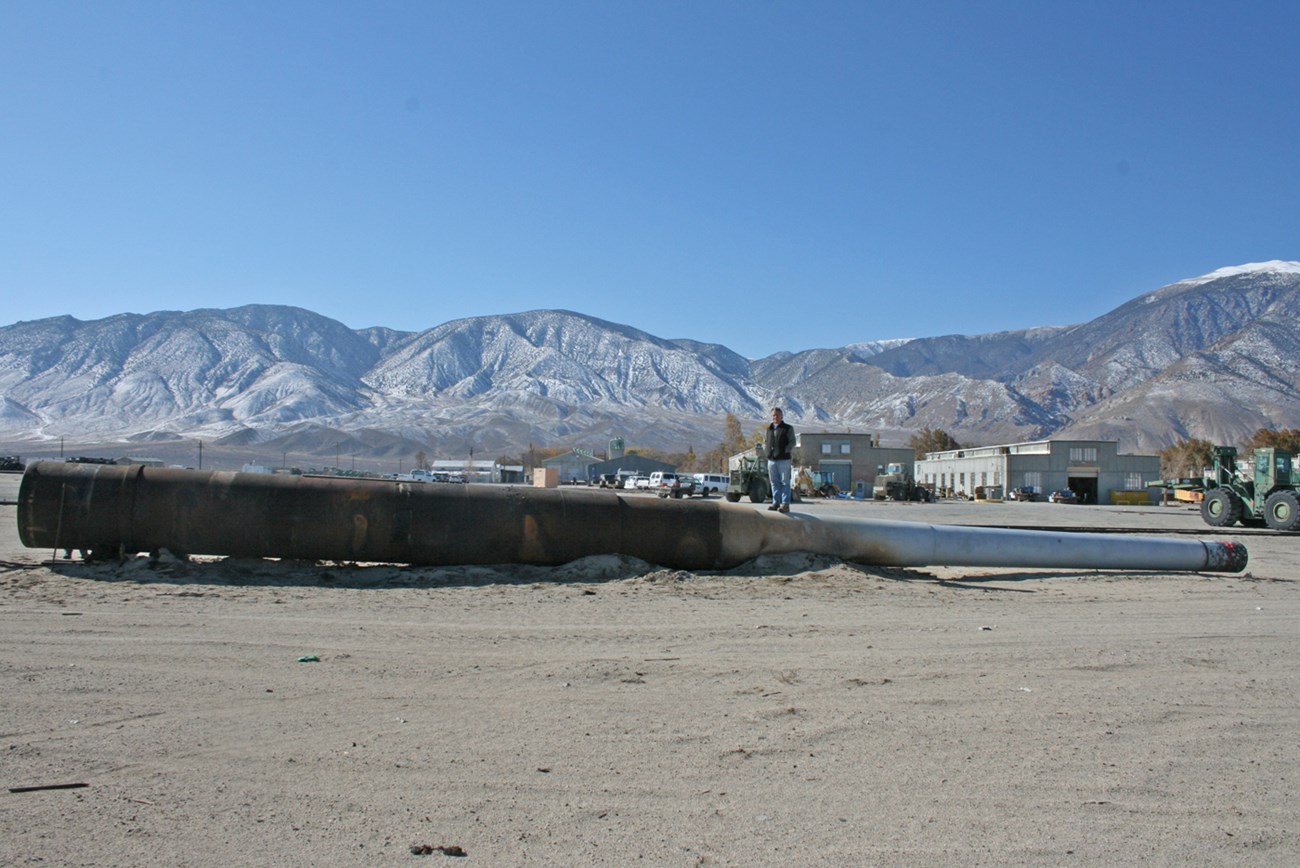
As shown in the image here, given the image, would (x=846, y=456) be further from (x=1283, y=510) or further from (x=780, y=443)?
(x=780, y=443)

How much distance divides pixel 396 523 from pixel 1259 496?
30225 millimetres

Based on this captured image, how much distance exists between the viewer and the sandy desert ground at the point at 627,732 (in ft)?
12.4

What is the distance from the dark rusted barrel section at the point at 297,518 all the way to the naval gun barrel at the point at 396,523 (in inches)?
0.5

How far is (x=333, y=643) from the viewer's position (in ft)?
23.6

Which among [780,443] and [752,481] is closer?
[780,443]

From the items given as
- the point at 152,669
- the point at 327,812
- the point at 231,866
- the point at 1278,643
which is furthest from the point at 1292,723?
the point at 152,669

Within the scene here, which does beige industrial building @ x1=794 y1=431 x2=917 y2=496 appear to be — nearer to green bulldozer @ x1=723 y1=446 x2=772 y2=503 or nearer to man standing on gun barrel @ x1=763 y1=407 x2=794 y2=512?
green bulldozer @ x1=723 y1=446 x2=772 y2=503

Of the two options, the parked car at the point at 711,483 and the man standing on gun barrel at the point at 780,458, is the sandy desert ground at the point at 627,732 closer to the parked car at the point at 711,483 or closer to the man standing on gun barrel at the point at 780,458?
the man standing on gun barrel at the point at 780,458

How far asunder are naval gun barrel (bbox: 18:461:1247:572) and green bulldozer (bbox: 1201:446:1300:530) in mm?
22836

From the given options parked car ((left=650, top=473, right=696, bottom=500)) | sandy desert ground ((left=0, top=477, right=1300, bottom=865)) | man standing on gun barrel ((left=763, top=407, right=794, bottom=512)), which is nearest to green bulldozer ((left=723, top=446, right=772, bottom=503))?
parked car ((left=650, top=473, right=696, bottom=500))

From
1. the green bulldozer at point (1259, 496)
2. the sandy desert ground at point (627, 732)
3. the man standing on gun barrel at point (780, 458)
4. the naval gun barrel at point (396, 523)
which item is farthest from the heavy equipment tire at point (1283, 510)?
the man standing on gun barrel at point (780, 458)

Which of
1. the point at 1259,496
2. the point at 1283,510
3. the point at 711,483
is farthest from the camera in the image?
the point at 711,483

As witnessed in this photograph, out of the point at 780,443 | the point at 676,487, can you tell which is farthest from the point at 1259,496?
the point at 676,487

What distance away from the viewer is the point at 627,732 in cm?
507
